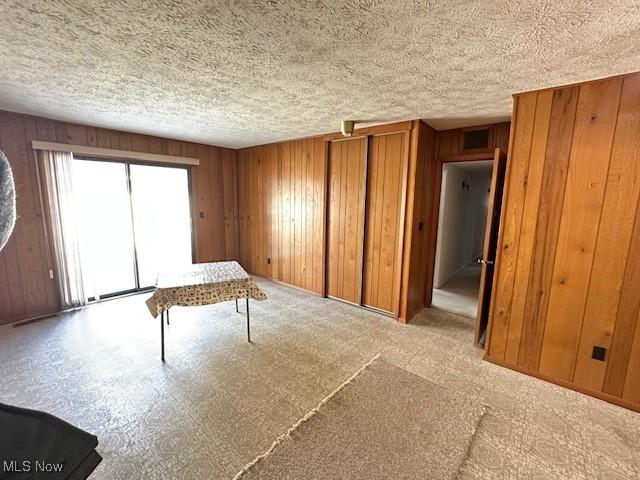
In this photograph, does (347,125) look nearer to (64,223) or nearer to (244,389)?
(244,389)

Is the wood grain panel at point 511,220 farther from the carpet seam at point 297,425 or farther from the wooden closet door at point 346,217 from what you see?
the wooden closet door at point 346,217

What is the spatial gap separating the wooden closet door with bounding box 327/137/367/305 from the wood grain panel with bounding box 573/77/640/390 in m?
2.20

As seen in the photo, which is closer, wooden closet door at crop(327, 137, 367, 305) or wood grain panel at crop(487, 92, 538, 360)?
wood grain panel at crop(487, 92, 538, 360)

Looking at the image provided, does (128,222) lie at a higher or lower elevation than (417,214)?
lower

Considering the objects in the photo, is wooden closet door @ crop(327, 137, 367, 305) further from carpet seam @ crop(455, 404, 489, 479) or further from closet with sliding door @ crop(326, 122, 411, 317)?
carpet seam @ crop(455, 404, 489, 479)

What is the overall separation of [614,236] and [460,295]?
104 inches

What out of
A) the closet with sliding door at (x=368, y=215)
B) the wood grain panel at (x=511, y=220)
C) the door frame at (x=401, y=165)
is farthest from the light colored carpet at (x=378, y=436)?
the closet with sliding door at (x=368, y=215)

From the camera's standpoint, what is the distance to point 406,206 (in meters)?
3.20

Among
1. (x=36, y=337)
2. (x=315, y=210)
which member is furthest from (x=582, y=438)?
(x=36, y=337)

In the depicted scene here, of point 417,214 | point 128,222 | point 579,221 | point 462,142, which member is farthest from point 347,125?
point 128,222

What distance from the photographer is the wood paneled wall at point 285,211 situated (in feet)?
13.4

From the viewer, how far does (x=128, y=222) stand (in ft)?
13.1

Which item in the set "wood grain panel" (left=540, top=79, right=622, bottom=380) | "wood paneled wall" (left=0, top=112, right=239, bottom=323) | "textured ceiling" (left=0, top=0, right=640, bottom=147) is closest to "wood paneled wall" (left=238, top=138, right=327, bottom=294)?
"textured ceiling" (left=0, top=0, right=640, bottom=147)

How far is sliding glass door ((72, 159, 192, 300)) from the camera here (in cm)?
362
